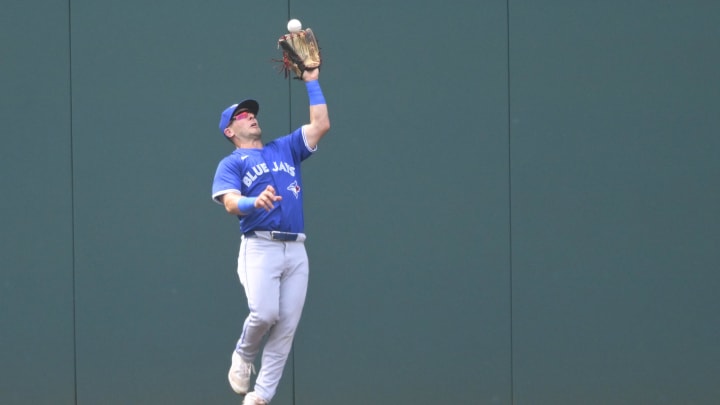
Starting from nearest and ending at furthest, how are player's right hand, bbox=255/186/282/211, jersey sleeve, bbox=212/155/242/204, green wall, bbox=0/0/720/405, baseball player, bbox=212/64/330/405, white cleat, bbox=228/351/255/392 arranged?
1. player's right hand, bbox=255/186/282/211
2. jersey sleeve, bbox=212/155/242/204
3. baseball player, bbox=212/64/330/405
4. white cleat, bbox=228/351/255/392
5. green wall, bbox=0/0/720/405

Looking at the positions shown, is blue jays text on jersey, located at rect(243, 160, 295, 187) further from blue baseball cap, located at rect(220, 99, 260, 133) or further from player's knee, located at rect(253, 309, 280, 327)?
player's knee, located at rect(253, 309, 280, 327)

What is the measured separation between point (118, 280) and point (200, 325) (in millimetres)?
705

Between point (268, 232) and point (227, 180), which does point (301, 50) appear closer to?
point (227, 180)

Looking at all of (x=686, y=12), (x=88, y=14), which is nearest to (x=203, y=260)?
(x=88, y=14)

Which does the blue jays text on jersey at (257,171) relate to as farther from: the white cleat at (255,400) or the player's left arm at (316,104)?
the white cleat at (255,400)

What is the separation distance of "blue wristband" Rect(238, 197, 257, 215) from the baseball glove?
943 millimetres

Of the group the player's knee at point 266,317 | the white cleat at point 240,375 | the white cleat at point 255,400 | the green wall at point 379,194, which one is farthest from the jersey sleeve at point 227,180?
the green wall at point 379,194

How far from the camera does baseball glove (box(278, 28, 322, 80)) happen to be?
7.25 m

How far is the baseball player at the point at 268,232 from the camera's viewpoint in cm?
724

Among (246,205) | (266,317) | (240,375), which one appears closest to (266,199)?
(246,205)

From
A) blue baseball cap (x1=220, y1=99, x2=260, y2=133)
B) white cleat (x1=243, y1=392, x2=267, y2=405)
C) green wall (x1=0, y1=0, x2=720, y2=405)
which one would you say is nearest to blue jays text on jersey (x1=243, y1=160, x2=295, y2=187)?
blue baseball cap (x1=220, y1=99, x2=260, y2=133)

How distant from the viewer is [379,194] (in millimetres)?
8938

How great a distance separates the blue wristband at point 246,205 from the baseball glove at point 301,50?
0.94 metres

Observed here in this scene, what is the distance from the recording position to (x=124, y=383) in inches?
353
